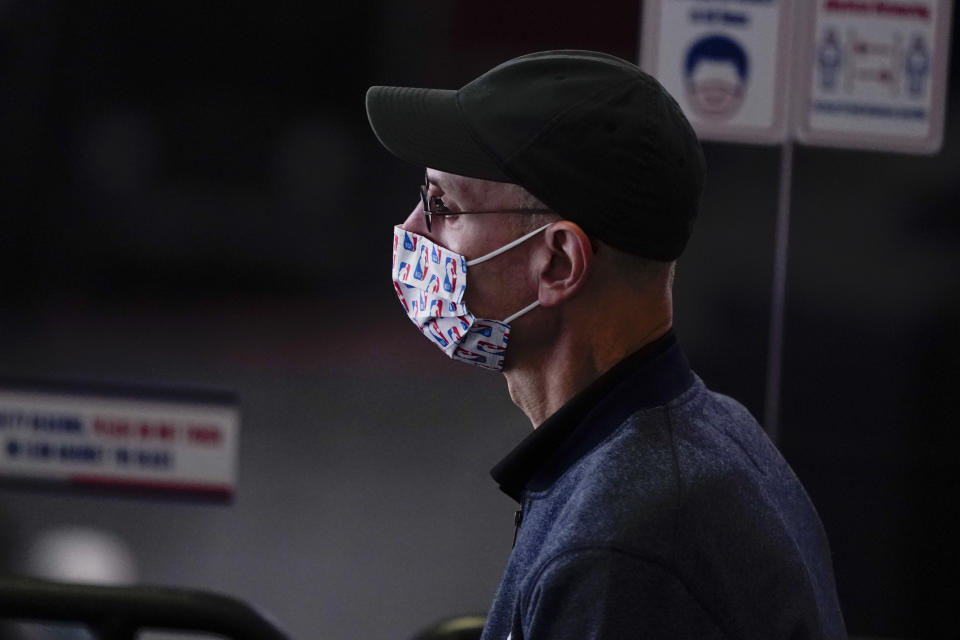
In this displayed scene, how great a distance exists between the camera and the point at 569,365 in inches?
54.5

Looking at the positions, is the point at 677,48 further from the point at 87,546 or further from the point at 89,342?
the point at 87,546

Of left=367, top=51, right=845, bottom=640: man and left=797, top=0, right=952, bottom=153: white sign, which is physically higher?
left=797, top=0, right=952, bottom=153: white sign

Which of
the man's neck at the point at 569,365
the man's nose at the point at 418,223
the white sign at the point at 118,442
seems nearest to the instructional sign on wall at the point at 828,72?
the white sign at the point at 118,442

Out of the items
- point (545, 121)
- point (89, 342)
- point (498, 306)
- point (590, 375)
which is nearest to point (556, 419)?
point (590, 375)

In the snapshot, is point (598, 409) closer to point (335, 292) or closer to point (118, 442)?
point (335, 292)

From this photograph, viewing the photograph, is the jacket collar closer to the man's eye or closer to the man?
the man

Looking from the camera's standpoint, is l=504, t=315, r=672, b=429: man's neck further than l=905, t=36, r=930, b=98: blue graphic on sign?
No

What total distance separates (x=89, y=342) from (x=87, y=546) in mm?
514

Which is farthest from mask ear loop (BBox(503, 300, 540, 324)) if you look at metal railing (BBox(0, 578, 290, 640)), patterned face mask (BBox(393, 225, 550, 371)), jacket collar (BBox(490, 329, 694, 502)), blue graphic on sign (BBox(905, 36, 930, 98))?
blue graphic on sign (BBox(905, 36, 930, 98))

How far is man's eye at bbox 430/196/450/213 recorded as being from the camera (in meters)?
1.47

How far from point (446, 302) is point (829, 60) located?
5.95 feet

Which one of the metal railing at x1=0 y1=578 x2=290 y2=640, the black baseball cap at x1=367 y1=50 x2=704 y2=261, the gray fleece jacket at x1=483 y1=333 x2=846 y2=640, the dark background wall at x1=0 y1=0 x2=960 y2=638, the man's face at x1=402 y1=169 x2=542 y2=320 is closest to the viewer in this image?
the gray fleece jacket at x1=483 y1=333 x2=846 y2=640

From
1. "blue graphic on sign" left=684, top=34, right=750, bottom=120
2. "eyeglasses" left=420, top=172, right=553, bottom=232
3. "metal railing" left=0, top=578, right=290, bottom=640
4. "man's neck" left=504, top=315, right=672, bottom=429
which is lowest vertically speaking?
"metal railing" left=0, top=578, right=290, bottom=640

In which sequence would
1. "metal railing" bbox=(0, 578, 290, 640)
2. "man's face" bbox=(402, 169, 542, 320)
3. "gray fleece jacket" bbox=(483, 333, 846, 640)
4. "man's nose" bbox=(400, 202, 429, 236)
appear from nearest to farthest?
"gray fleece jacket" bbox=(483, 333, 846, 640)
"man's face" bbox=(402, 169, 542, 320)
"man's nose" bbox=(400, 202, 429, 236)
"metal railing" bbox=(0, 578, 290, 640)
